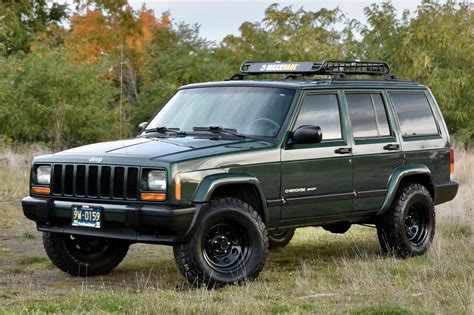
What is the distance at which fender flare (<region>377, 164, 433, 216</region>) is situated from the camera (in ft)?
32.8

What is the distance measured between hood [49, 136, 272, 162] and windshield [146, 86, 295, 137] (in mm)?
268

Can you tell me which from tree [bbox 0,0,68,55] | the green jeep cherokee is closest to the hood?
the green jeep cherokee

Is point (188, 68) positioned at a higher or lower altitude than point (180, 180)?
higher

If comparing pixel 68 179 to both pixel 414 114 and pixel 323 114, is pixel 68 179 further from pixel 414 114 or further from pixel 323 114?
pixel 414 114

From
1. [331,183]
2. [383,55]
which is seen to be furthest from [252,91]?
[383,55]

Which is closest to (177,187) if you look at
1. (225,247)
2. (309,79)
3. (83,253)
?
(225,247)

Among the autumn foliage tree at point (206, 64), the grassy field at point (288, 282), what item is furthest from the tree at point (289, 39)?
the grassy field at point (288, 282)

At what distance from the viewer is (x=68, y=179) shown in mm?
8477

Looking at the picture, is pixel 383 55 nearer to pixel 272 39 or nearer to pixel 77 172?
pixel 272 39

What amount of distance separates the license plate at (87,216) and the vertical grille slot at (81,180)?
0.15m

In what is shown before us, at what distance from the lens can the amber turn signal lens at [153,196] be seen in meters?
7.90

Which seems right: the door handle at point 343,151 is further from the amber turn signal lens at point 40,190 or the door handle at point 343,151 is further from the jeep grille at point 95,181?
the amber turn signal lens at point 40,190

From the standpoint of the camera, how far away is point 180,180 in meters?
7.89

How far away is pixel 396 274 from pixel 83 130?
19072mm
